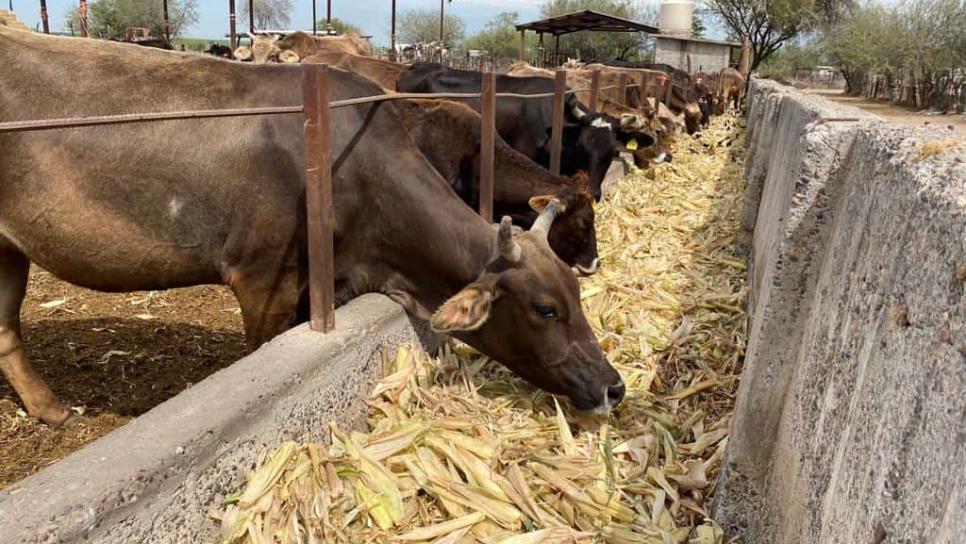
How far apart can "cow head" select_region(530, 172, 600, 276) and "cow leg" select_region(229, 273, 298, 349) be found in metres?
2.66

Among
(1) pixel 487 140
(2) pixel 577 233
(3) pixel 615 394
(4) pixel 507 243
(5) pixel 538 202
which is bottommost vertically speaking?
(3) pixel 615 394

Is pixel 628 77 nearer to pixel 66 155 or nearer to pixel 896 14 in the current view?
pixel 66 155

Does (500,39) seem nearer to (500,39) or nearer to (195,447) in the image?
(500,39)

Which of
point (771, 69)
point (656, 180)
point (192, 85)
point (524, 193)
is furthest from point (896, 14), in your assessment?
point (192, 85)

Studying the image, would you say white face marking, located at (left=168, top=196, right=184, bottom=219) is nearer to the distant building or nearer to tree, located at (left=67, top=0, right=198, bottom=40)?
the distant building

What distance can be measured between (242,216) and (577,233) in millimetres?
3087

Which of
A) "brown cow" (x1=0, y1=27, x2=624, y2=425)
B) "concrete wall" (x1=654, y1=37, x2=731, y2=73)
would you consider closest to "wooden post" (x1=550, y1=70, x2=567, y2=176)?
"brown cow" (x1=0, y1=27, x2=624, y2=425)

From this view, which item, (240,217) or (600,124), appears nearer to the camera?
(240,217)

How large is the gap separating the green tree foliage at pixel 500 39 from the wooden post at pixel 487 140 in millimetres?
77085

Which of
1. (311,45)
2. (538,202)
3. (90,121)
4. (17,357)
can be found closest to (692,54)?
(311,45)

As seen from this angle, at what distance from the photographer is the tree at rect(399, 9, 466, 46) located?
96000 millimetres

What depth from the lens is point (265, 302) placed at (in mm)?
4039

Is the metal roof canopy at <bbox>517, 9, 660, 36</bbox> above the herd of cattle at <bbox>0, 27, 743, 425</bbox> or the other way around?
above

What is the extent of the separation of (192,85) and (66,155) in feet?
2.38
